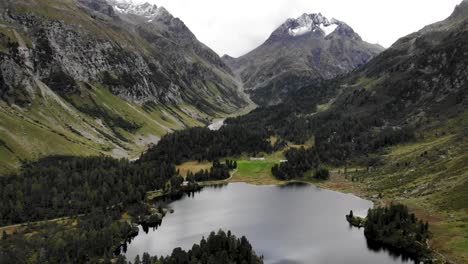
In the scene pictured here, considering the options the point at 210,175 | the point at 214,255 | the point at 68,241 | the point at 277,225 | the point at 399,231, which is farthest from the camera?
the point at 210,175

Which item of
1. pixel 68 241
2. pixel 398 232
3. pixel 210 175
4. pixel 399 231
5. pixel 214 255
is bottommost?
pixel 214 255

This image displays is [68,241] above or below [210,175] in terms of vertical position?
below

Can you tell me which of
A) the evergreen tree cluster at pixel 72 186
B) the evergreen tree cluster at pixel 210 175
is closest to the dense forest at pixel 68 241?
the evergreen tree cluster at pixel 72 186

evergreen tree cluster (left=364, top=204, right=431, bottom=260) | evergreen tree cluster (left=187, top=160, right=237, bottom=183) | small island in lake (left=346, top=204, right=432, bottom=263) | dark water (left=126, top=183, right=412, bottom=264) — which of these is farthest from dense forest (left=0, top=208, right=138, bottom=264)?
evergreen tree cluster (left=187, top=160, right=237, bottom=183)

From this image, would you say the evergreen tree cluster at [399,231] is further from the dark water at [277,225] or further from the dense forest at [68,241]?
the dense forest at [68,241]

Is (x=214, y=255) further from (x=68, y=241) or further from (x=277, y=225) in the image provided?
(x=68, y=241)

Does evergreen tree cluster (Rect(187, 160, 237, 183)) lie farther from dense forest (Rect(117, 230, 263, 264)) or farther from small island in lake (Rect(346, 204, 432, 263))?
dense forest (Rect(117, 230, 263, 264))

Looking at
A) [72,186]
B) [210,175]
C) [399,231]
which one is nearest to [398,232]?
[399,231]
